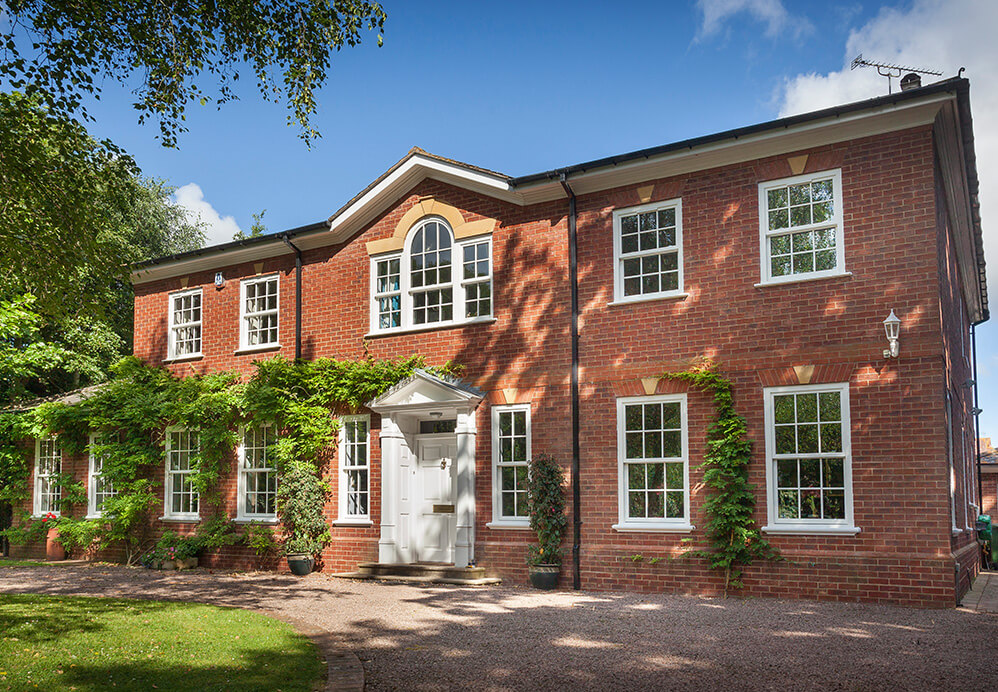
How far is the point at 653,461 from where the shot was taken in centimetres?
1343

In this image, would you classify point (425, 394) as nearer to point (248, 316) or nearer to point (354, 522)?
point (354, 522)

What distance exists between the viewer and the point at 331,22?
407 inches

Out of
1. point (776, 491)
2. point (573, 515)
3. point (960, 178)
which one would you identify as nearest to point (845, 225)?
point (960, 178)

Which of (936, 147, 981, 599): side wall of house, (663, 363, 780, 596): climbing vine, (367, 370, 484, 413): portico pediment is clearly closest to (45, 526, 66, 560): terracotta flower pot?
(367, 370, 484, 413): portico pediment

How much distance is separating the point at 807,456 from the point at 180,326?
14.1m

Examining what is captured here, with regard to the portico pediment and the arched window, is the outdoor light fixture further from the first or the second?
the arched window

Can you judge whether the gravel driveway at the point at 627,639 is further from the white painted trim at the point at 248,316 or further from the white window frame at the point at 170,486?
the white painted trim at the point at 248,316

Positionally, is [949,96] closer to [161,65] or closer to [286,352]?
[161,65]

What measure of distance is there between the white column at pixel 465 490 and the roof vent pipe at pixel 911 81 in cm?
877

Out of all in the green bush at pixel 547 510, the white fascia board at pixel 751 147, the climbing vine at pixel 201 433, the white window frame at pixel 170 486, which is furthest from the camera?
the white window frame at pixel 170 486

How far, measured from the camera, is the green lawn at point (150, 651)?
7.03 metres

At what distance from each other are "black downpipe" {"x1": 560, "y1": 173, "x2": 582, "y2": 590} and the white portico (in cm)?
181

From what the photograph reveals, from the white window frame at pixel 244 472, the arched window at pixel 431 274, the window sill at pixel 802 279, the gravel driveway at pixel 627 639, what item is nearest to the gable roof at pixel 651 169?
the arched window at pixel 431 274

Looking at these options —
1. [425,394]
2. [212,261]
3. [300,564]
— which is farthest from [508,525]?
[212,261]
